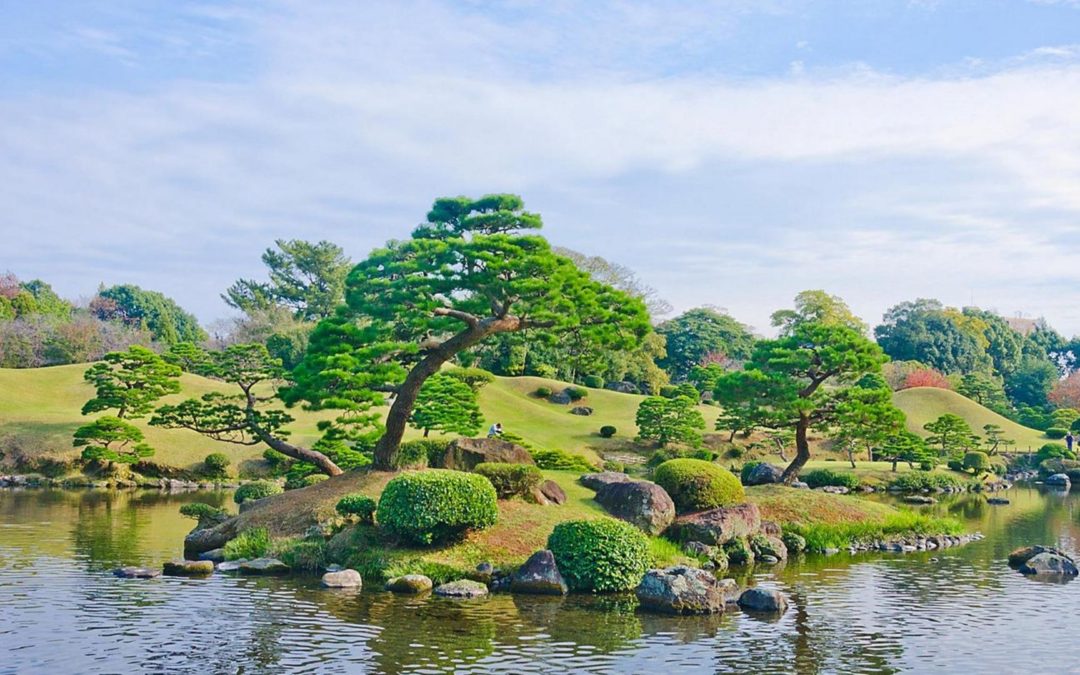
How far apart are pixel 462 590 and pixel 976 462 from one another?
4851cm

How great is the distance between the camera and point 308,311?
9325 cm

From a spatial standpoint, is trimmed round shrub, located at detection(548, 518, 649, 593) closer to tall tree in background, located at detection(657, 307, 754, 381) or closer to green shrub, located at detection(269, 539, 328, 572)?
green shrub, located at detection(269, 539, 328, 572)

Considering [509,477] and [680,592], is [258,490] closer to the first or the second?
[509,477]

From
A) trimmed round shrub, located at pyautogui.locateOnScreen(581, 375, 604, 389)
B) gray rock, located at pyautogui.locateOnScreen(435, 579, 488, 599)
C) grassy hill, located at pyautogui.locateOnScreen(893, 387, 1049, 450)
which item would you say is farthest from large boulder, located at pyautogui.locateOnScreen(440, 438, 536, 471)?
grassy hill, located at pyautogui.locateOnScreen(893, 387, 1049, 450)

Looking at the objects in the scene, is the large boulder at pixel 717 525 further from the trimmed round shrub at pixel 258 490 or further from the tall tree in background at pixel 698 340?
the tall tree in background at pixel 698 340

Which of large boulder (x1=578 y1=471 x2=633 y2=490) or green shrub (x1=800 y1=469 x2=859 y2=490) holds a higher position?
large boulder (x1=578 y1=471 x2=633 y2=490)

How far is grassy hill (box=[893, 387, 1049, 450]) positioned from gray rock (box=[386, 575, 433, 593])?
62.5 meters

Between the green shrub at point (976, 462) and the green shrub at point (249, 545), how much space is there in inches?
1898

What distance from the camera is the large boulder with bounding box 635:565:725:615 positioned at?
61.1 ft

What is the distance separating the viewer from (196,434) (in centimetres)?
5491

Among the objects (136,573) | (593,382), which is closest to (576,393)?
(593,382)

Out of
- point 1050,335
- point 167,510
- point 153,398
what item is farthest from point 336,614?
point 1050,335

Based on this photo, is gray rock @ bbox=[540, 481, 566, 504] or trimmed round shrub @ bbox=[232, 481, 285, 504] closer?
gray rock @ bbox=[540, 481, 566, 504]

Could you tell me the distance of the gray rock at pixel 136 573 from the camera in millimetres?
20922
